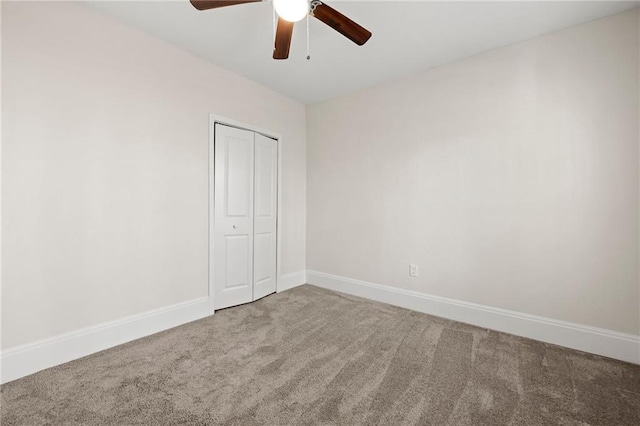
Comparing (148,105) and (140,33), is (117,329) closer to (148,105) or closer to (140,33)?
(148,105)

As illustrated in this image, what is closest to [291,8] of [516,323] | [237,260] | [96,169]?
[96,169]

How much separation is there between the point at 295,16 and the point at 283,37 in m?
0.31

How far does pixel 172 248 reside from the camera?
8.55 feet

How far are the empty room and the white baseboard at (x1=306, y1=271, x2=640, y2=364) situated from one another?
0.01 m

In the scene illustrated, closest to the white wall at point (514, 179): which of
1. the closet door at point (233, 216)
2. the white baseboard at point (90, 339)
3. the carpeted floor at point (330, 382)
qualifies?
the carpeted floor at point (330, 382)

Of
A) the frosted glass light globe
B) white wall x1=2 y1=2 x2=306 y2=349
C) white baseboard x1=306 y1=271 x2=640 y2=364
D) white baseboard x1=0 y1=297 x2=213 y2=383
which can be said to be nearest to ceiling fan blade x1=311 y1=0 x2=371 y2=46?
the frosted glass light globe

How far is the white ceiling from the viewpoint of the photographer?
Answer: 2043 millimetres

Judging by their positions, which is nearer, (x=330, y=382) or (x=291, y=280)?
(x=330, y=382)

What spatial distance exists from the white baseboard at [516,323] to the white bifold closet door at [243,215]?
1266 millimetres

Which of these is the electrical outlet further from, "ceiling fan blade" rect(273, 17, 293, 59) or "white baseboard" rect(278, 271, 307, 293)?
"ceiling fan blade" rect(273, 17, 293, 59)

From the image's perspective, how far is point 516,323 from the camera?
2.45 meters

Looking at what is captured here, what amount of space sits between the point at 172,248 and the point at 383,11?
276 cm

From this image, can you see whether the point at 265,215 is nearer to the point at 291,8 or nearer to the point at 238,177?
the point at 238,177

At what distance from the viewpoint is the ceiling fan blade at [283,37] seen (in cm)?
169
